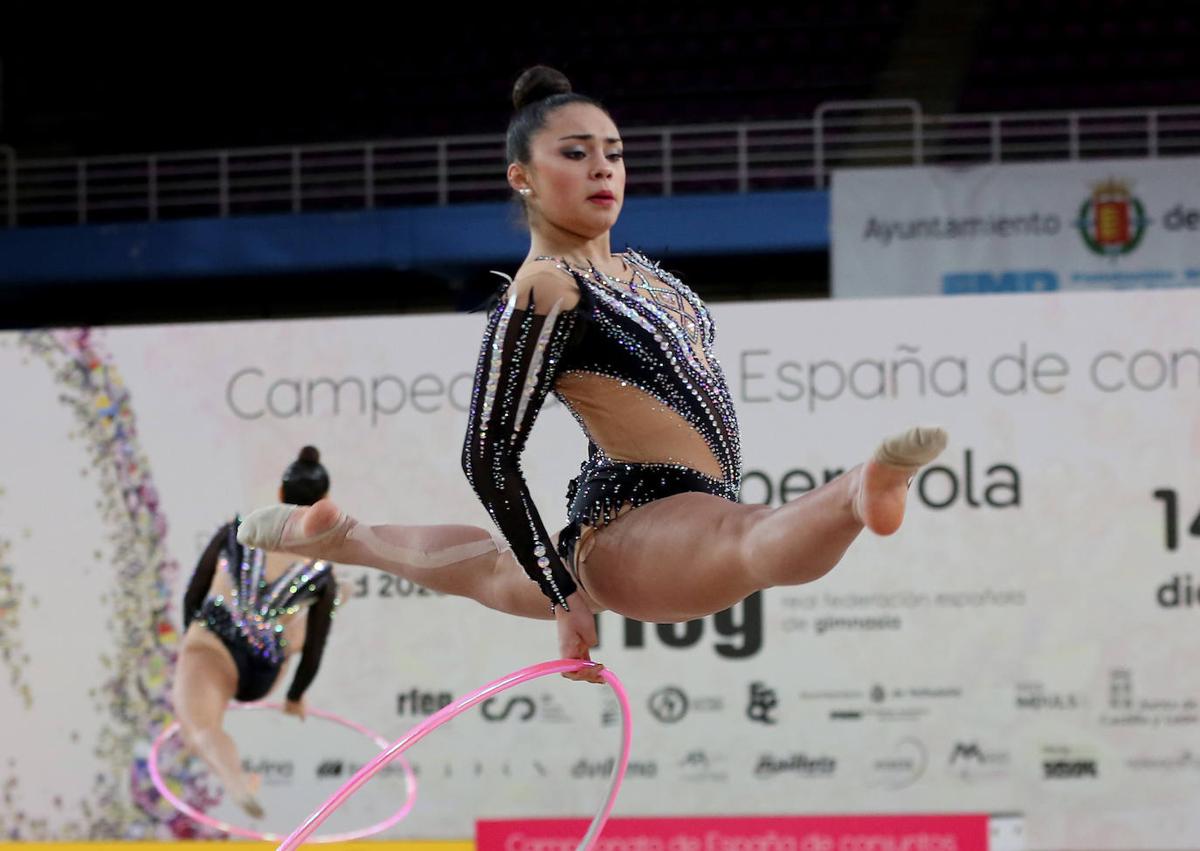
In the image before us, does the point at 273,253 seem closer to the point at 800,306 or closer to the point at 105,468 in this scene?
the point at 105,468

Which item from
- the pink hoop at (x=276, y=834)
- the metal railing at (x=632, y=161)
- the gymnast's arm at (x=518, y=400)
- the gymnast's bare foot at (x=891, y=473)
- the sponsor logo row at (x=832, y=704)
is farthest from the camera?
the metal railing at (x=632, y=161)

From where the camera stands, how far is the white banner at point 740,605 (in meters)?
5.41

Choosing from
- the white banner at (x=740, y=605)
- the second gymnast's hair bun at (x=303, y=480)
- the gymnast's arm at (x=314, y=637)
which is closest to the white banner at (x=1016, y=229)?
the white banner at (x=740, y=605)

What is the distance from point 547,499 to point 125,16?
605cm

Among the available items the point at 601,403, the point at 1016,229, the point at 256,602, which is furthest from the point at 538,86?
the point at 1016,229

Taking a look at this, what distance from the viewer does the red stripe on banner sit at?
4.92 metres

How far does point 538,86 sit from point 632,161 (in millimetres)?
6086

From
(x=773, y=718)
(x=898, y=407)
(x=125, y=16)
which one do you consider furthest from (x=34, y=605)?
(x=125, y=16)

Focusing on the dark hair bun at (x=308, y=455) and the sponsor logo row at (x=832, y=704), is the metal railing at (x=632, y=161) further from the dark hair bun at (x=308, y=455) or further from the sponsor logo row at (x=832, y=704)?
the dark hair bun at (x=308, y=455)

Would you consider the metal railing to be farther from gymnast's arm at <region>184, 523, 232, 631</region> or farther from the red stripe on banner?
the red stripe on banner

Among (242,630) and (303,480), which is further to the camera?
(242,630)

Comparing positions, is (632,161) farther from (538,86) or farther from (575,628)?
(575,628)

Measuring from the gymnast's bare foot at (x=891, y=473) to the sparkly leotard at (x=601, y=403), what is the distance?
21.0 inches

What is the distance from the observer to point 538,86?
2.56 meters
